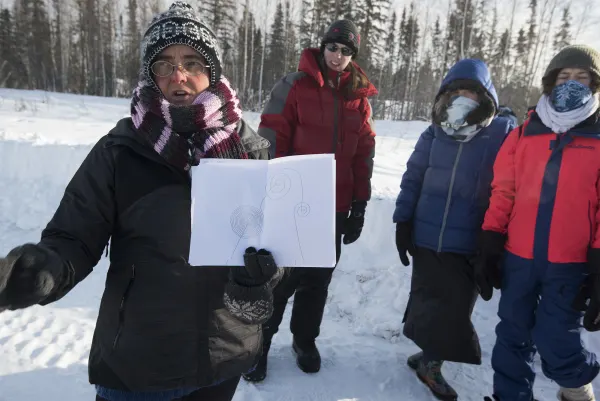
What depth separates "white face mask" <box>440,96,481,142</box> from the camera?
7.50 feet

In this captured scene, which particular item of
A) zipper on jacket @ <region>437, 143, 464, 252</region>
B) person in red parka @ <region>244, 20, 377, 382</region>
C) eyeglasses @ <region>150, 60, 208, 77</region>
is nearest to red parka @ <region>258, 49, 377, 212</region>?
person in red parka @ <region>244, 20, 377, 382</region>

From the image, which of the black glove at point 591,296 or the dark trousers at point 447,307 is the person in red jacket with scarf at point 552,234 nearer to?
the black glove at point 591,296

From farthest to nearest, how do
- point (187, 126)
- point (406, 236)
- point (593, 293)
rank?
point (406, 236) → point (593, 293) → point (187, 126)

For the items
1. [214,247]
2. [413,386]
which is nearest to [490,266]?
[413,386]

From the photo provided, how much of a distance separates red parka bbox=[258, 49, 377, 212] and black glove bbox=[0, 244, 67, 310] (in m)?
1.55

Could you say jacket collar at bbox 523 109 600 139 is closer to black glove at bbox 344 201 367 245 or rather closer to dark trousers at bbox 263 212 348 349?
black glove at bbox 344 201 367 245

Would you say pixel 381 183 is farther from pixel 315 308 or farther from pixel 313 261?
pixel 313 261

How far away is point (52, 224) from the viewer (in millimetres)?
1189

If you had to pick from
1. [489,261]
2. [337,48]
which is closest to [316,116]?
[337,48]

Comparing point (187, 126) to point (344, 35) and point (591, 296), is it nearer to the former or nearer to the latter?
point (344, 35)

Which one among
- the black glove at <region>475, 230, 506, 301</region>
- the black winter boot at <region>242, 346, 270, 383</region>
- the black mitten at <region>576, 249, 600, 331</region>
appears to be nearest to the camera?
the black mitten at <region>576, 249, 600, 331</region>

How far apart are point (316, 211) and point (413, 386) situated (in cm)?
205

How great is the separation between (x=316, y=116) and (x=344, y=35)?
544mm

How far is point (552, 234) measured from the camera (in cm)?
205
